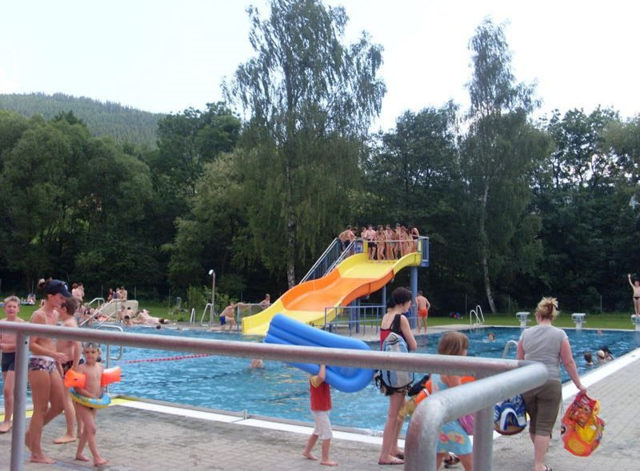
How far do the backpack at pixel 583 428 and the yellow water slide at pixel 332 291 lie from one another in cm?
1536

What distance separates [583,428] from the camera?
→ 18.1ft

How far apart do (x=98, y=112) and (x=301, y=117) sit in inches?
3555

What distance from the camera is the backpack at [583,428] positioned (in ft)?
18.0

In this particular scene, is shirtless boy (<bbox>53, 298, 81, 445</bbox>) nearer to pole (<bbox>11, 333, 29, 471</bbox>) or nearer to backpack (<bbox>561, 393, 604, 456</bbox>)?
pole (<bbox>11, 333, 29, 471</bbox>)

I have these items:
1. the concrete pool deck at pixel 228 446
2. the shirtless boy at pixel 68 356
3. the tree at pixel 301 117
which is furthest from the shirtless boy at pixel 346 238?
the shirtless boy at pixel 68 356

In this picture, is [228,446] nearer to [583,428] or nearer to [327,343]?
[327,343]

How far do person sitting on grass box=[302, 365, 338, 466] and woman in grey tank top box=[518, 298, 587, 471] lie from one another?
1604 millimetres

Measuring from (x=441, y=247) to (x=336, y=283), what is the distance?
14.0 metres

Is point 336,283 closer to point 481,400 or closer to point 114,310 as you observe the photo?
point 114,310

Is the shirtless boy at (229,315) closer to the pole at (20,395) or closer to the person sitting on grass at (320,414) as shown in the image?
the person sitting on grass at (320,414)

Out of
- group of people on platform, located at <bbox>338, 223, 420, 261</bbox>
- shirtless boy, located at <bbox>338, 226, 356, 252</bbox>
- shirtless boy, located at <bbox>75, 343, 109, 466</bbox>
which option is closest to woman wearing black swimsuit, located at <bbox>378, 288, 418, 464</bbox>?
shirtless boy, located at <bbox>75, 343, 109, 466</bbox>

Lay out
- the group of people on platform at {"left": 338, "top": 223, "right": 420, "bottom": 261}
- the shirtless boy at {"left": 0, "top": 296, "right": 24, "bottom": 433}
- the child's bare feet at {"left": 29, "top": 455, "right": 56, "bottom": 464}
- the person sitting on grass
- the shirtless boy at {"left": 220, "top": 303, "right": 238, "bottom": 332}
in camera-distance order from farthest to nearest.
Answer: the group of people on platform at {"left": 338, "top": 223, "right": 420, "bottom": 261} → the shirtless boy at {"left": 220, "top": 303, "right": 238, "bottom": 332} → the shirtless boy at {"left": 0, "top": 296, "right": 24, "bottom": 433} → the person sitting on grass → the child's bare feet at {"left": 29, "top": 455, "right": 56, "bottom": 464}

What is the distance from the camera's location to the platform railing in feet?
4.17

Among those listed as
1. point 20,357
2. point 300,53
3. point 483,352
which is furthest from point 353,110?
point 20,357
